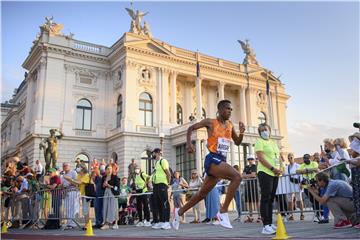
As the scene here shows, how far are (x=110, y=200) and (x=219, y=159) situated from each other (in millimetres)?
5976

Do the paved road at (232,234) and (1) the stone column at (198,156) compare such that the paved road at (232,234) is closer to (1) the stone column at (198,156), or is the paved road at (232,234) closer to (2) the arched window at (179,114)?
(1) the stone column at (198,156)

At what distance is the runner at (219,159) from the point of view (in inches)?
201

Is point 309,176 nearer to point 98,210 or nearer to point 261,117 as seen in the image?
point 98,210

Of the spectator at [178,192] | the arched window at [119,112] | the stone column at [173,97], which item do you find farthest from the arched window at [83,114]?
the spectator at [178,192]

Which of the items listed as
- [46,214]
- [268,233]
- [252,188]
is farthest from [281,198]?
[46,214]

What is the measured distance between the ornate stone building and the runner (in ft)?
80.0

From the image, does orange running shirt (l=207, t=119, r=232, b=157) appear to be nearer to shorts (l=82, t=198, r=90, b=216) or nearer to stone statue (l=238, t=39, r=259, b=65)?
shorts (l=82, t=198, r=90, b=216)

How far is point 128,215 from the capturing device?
1260 cm

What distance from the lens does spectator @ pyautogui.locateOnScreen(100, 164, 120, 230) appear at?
1029 centimetres

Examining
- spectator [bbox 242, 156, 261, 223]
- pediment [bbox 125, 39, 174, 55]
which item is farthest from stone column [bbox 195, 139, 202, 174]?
spectator [bbox 242, 156, 261, 223]

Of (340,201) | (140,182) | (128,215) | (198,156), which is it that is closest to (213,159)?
(340,201)

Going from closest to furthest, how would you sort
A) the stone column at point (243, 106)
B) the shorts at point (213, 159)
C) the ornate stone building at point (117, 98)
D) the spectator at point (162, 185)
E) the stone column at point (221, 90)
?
the shorts at point (213, 159) < the spectator at point (162, 185) < the ornate stone building at point (117, 98) < the stone column at point (221, 90) < the stone column at point (243, 106)

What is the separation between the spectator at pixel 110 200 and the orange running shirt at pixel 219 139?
5650 mm

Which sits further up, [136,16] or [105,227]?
[136,16]
